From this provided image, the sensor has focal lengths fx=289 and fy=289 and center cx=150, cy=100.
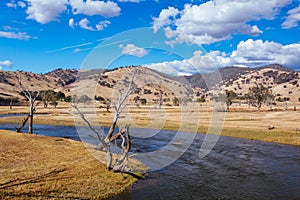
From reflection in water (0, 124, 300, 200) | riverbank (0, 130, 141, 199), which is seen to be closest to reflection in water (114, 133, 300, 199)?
reflection in water (0, 124, 300, 200)

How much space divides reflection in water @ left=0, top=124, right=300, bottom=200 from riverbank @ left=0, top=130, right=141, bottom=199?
7.57 ft

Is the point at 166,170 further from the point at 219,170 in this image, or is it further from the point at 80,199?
the point at 80,199

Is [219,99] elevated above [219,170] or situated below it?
above

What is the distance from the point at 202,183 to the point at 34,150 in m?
20.4

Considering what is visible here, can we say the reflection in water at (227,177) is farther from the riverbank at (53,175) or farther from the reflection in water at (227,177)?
the riverbank at (53,175)

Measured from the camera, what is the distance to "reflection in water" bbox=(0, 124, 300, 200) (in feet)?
78.3

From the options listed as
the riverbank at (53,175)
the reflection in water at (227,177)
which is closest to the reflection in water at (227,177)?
the reflection in water at (227,177)

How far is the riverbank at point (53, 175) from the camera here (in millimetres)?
21219

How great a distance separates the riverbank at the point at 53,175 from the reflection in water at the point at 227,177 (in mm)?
2308

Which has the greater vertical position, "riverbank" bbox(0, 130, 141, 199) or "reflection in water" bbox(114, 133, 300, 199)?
"riverbank" bbox(0, 130, 141, 199)

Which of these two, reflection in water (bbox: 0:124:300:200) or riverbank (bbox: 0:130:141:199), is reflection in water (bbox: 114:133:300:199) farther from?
riverbank (bbox: 0:130:141:199)

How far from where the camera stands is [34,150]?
34.7 metres

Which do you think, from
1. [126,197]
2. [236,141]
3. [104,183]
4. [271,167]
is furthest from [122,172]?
[236,141]

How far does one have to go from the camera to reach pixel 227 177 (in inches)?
1159
